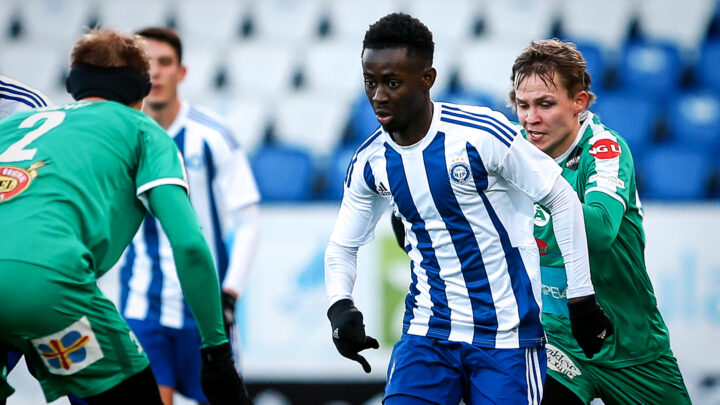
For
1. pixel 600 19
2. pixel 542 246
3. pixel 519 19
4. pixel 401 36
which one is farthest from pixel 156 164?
pixel 600 19

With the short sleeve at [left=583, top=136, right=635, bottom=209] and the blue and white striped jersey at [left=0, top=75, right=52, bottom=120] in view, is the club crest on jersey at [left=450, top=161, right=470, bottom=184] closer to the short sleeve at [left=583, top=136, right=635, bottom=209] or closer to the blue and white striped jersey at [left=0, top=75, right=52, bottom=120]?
the short sleeve at [left=583, top=136, right=635, bottom=209]

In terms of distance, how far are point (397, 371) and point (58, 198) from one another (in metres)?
1.43

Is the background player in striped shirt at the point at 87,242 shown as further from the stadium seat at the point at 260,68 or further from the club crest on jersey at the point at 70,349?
the stadium seat at the point at 260,68

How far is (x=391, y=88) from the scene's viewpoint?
3518mm

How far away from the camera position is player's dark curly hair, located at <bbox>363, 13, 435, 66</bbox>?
3533 mm

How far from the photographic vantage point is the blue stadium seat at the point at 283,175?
334 inches

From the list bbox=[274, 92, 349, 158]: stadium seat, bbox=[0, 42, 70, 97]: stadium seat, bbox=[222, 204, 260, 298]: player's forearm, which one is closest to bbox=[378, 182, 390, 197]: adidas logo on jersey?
bbox=[222, 204, 260, 298]: player's forearm

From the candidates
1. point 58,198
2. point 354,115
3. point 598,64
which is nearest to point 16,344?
point 58,198

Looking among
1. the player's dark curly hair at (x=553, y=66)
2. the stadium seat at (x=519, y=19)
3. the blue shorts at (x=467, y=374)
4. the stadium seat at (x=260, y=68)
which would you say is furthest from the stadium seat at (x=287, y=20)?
the blue shorts at (x=467, y=374)

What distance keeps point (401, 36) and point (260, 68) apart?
282 inches

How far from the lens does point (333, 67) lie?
410 inches

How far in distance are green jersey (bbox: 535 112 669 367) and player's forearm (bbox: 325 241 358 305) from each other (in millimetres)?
856

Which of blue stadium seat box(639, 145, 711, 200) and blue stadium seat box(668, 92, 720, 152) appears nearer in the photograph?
blue stadium seat box(639, 145, 711, 200)

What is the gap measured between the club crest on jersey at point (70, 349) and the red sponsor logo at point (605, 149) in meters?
2.17
